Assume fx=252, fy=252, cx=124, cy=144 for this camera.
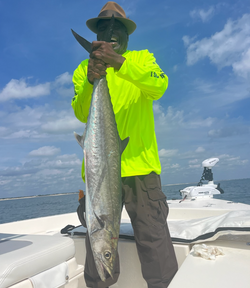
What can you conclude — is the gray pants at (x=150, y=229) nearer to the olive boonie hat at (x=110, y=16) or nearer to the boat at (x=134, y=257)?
the boat at (x=134, y=257)

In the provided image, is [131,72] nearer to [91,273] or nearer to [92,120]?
[92,120]

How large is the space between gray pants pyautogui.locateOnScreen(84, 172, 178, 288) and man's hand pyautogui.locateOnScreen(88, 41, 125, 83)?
3.09ft

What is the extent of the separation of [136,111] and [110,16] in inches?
32.4

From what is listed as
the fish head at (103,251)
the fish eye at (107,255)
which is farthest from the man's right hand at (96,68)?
the fish eye at (107,255)

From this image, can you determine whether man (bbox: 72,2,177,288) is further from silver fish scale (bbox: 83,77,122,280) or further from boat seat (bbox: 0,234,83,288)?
boat seat (bbox: 0,234,83,288)

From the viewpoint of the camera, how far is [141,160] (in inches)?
86.8

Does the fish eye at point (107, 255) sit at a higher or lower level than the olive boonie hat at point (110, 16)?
lower

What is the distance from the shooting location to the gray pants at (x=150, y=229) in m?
2.08

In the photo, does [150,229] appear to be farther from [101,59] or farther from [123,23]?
[123,23]

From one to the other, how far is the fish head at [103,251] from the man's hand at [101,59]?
1094 mm

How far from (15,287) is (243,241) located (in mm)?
2005

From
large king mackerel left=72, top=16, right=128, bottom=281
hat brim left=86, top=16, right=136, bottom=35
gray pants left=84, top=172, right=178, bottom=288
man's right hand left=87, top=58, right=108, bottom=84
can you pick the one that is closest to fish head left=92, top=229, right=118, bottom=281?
large king mackerel left=72, top=16, right=128, bottom=281

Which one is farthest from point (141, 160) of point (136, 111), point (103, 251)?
point (103, 251)

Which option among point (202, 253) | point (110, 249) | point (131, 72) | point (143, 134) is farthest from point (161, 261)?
point (131, 72)
